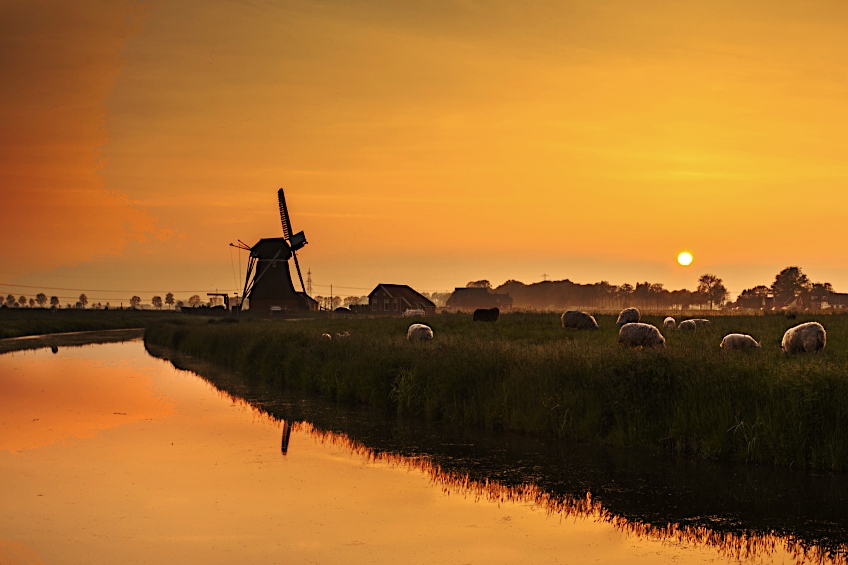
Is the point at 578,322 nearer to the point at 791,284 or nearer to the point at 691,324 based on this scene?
the point at 691,324

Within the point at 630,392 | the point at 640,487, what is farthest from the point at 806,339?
the point at 640,487

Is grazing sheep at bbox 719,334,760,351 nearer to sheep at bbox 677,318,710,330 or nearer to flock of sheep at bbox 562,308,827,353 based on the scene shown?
flock of sheep at bbox 562,308,827,353

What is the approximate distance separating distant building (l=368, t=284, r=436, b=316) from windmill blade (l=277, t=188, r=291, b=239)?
59.1 ft

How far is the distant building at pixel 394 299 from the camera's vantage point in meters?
107

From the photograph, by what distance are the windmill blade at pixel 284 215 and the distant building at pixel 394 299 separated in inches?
710

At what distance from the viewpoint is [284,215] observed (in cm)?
9800

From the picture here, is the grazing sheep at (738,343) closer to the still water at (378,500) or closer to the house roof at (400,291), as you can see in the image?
the still water at (378,500)


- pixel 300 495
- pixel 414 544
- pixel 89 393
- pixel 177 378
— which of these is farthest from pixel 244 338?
pixel 414 544

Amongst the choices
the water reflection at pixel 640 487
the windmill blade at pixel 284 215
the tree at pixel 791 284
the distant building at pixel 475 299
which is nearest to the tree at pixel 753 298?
the tree at pixel 791 284

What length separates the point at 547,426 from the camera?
17.8 metres

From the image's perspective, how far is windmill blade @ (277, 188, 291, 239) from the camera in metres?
97.1

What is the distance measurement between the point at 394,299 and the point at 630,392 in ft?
300

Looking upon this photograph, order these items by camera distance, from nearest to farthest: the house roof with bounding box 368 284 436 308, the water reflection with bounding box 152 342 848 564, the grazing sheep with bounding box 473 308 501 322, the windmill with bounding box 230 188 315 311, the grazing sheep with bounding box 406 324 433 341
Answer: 1. the water reflection with bounding box 152 342 848 564
2. the grazing sheep with bounding box 406 324 433 341
3. the grazing sheep with bounding box 473 308 501 322
4. the windmill with bounding box 230 188 315 311
5. the house roof with bounding box 368 284 436 308

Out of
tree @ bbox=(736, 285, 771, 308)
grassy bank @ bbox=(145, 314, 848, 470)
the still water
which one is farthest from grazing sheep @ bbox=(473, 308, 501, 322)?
tree @ bbox=(736, 285, 771, 308)
